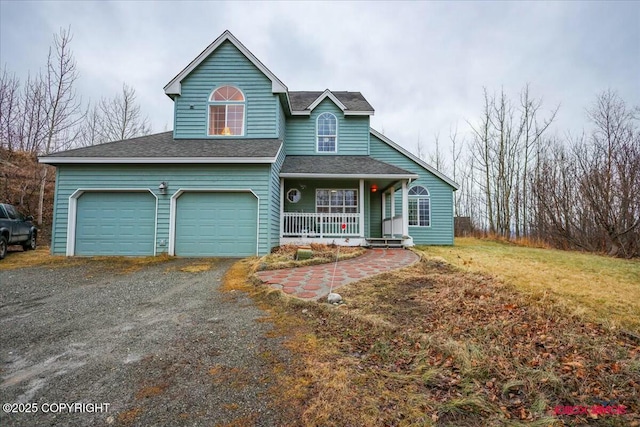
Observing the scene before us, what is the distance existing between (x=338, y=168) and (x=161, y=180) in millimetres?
6495

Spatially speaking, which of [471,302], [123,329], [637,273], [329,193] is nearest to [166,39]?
[329,193]

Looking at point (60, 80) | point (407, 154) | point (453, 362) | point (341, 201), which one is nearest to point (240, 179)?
point (341, 201)

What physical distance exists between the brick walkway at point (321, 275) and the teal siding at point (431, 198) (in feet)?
18.1

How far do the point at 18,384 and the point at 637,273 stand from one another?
11249 mm

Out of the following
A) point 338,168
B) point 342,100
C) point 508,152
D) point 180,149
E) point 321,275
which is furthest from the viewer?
point 508,152

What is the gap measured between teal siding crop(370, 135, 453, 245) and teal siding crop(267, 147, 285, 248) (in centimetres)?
547

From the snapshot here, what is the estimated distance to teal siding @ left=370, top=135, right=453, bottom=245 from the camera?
13281 millimetres

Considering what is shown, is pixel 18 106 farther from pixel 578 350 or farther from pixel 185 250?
pixel 578 350

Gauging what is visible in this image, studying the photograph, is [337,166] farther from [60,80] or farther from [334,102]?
[60,80]

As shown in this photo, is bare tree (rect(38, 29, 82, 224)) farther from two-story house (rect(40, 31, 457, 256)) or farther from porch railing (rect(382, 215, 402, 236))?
porch railing (rect(382, 215, 402, 236))

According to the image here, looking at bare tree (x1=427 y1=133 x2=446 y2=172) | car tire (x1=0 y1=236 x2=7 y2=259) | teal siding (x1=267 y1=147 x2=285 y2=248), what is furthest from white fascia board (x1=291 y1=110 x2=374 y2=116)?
bare tree (x1=427 y1=133 x2=446 y2=172)

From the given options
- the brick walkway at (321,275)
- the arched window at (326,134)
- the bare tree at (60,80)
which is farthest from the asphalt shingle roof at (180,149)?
the bare tree at (60,80)

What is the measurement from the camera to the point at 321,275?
616 centimetres

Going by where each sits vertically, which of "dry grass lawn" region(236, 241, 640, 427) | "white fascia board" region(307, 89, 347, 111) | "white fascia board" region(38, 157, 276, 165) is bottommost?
"dry grass lawn" region(236, 241, 640, 427)
